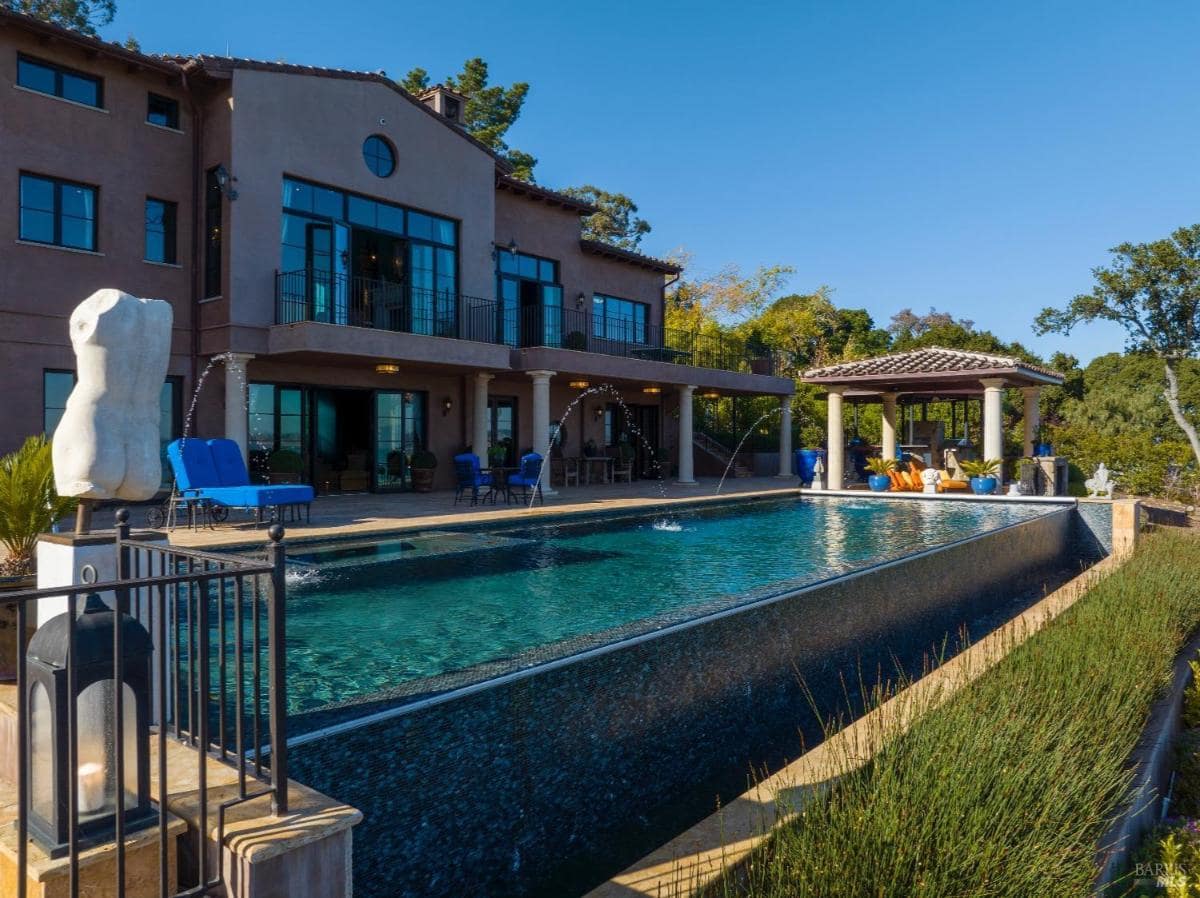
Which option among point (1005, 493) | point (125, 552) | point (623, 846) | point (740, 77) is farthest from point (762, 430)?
point (125, 552)

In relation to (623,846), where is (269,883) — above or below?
above

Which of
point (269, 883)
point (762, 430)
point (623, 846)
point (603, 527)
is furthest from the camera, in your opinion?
point (762, 430)

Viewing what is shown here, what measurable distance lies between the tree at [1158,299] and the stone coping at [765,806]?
120 feet

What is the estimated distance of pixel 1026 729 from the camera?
138 inches

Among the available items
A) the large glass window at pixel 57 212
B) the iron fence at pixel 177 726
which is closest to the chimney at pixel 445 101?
the large glass window at pixel 57 212

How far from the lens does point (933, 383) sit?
1933 cm

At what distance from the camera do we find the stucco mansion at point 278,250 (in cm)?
1234

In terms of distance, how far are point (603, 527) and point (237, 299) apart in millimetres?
7278

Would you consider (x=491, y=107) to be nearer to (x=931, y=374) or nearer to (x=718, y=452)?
(x=718, y=452)

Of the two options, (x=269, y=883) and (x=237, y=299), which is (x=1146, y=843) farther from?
(x=237, y=299)

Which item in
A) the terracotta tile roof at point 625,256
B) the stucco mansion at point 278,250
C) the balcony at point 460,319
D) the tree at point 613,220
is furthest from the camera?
A: the tree at point 613,220

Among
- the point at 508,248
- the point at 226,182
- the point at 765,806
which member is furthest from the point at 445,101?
the point at 765,806

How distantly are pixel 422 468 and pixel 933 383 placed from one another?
40.4 feet

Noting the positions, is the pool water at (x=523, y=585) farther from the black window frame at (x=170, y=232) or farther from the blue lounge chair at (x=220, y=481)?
the black window frame at (x=170, y=232)
